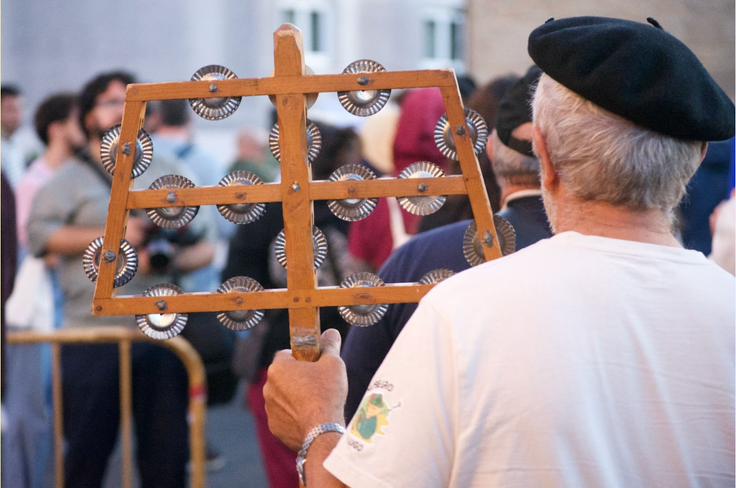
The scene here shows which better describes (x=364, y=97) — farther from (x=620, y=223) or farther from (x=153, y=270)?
(x=153, y=270)

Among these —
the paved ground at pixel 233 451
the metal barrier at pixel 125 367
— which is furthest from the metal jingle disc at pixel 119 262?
the paved ground at pixel 233 451

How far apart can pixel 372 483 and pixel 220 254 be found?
6.23 meters

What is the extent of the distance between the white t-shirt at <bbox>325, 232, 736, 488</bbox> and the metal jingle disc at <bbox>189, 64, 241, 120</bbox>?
48 cm

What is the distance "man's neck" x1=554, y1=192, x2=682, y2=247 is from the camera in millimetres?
1144

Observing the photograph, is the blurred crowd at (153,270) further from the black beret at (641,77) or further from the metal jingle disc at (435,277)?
the black beret at (641,77)

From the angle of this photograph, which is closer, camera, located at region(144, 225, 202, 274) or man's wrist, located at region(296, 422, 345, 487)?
man's wrist, located at region(296, 422, 345, 487)

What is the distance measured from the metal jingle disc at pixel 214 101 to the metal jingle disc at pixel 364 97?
0.18m

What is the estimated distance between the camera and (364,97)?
52.3 inches

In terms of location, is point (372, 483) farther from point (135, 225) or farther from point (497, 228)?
point (135, 225)

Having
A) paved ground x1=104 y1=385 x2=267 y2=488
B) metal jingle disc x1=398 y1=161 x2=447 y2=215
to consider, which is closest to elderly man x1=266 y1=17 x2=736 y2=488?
metal jingle disc x1=398 y1=161 x2=447 y2=215

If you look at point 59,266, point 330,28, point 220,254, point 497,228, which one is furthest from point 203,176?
point 330,28

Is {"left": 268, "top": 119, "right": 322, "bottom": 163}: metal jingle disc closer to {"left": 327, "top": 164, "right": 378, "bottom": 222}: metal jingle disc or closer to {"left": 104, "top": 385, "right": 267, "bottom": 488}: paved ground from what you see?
{"left": 327, "top": 164, "right": 378, "bottom": 222}: metal jingle disc

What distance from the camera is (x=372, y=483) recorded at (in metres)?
1.06

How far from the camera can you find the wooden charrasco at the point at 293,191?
4.32ft
